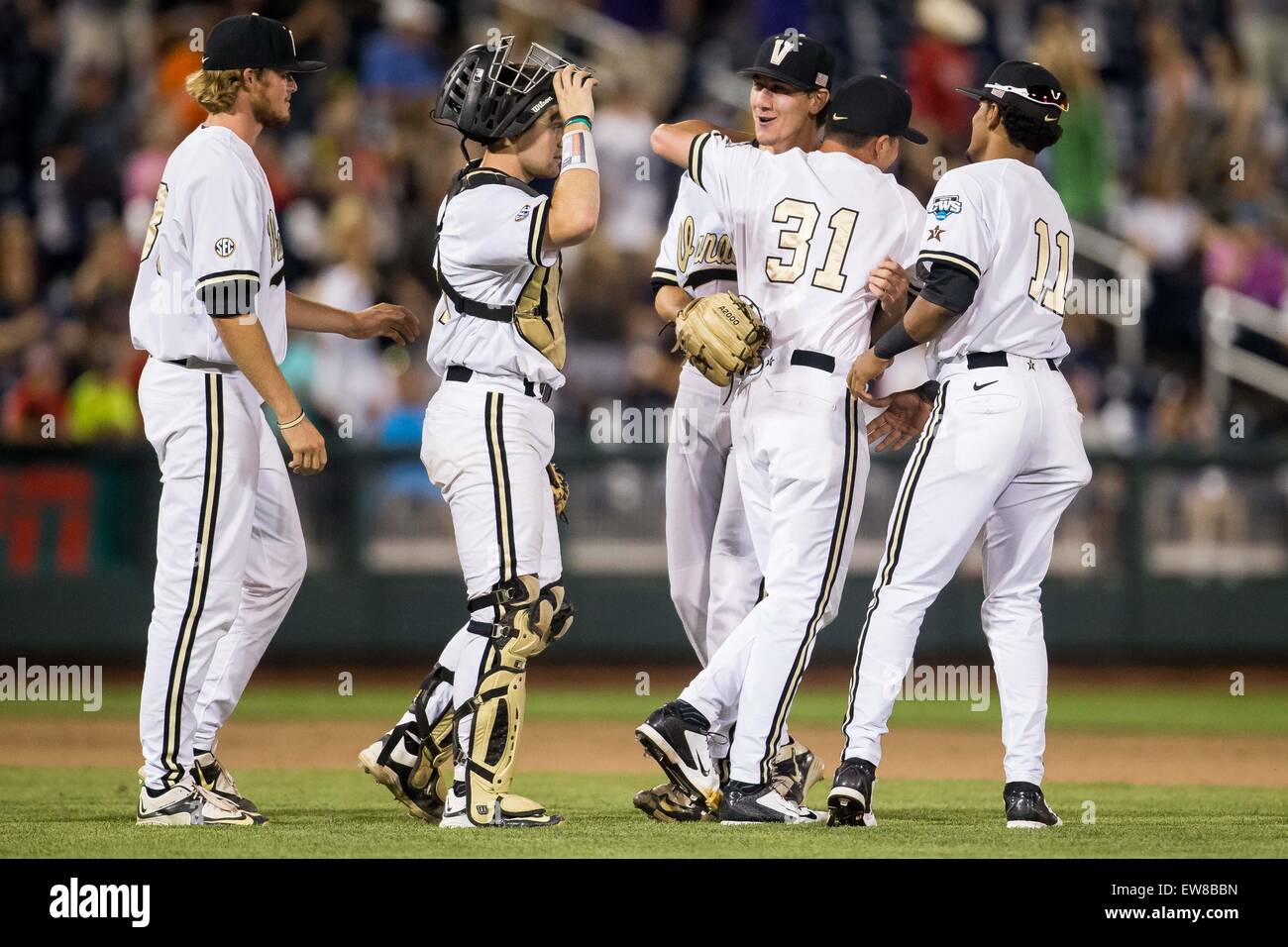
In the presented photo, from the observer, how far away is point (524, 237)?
4969 mm

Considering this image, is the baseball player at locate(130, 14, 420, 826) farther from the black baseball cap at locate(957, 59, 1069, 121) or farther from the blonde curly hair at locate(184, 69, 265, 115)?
the black baseball cap at locate(957, 59, 1069, 121)

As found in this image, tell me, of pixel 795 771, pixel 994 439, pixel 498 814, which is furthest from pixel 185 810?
pixel 994 439

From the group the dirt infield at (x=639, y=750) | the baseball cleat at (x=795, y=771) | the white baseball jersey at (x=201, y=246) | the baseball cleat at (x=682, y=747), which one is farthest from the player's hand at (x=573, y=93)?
the dirt infield at (x=639, y=750)

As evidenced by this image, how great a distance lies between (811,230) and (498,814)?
6.50 feet

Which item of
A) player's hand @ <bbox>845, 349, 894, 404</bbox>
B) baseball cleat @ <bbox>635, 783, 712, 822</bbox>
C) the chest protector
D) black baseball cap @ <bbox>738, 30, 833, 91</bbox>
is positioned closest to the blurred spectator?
the chest protector

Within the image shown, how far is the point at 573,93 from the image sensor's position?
202 inches

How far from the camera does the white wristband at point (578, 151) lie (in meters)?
5.06

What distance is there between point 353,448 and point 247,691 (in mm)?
1544

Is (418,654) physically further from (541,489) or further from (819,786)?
(541,489)

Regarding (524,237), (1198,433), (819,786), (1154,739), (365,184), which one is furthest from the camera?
(365,184)

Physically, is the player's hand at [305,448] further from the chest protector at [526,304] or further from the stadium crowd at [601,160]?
the stadium crowd at [601,160]

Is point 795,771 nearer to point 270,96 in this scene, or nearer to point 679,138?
point 679,138

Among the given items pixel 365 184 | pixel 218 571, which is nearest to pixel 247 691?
pixel 365 184

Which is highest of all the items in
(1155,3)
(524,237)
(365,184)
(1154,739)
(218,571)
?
(1155,3)
